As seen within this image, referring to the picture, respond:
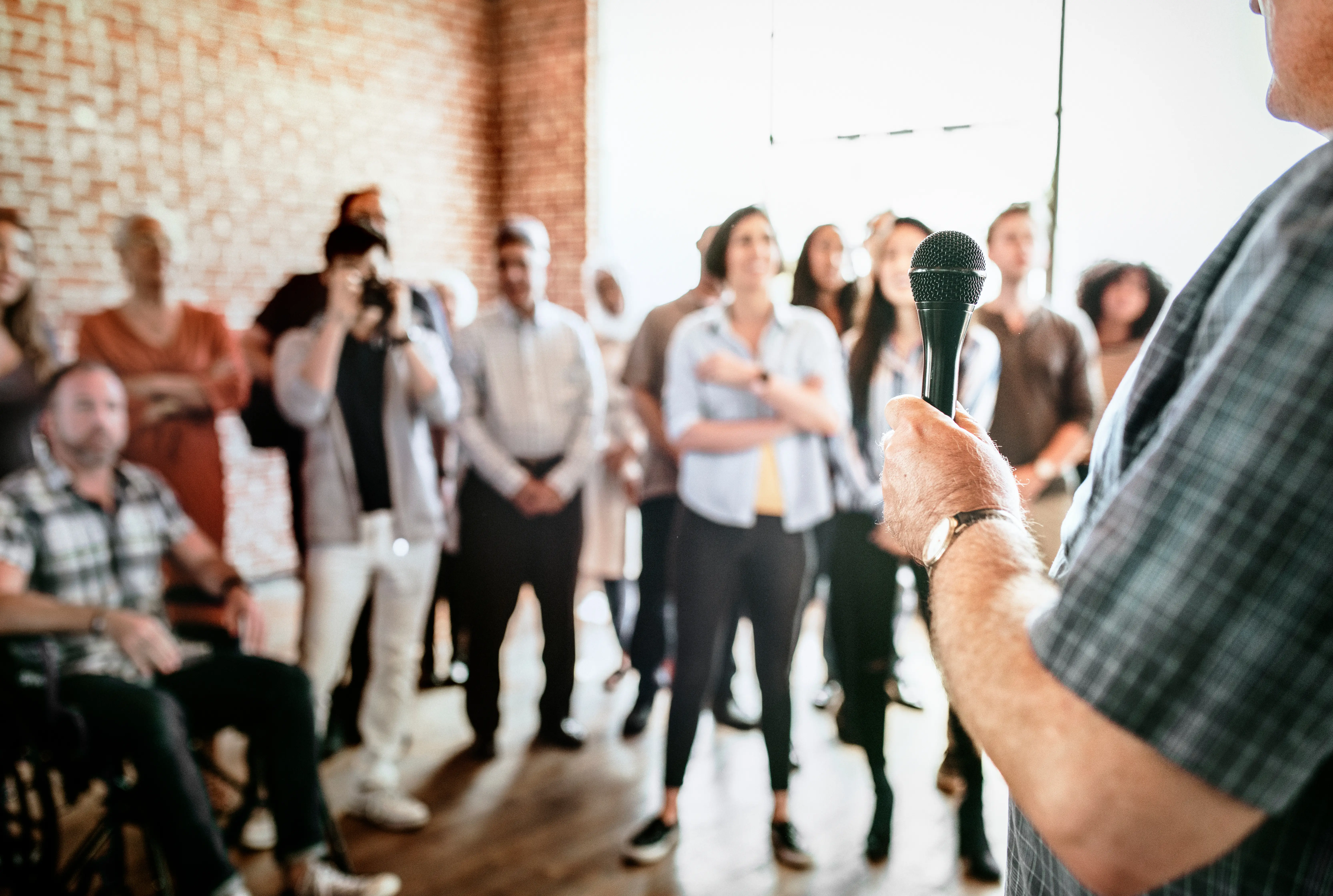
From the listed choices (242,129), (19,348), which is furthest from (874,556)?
(242,129)

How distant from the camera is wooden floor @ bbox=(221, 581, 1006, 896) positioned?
7.56 feet

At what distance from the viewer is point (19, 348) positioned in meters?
2.67

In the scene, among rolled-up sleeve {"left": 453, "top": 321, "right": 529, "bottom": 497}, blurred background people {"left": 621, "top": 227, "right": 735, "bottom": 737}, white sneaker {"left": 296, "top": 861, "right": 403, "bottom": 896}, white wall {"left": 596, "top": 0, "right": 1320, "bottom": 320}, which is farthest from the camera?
blurred background people {"left": 621, "top": 227, "right": 735, "bottom": 737}

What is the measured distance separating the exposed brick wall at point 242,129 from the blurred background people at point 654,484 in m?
2.80

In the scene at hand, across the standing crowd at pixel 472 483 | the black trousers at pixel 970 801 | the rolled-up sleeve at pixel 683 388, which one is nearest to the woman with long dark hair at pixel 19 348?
the standing crowd at pixel 472 483

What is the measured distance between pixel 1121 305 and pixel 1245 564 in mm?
2864

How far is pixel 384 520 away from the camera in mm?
2633

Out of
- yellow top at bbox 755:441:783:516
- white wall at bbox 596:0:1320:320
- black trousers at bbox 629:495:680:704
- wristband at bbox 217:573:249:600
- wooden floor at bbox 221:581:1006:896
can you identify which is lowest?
wooden floor at bbox 221:581:1006:896

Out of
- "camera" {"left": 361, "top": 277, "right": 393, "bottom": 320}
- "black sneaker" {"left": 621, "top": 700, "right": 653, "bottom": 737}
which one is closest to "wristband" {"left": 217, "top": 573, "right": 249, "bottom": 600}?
"camera" {"left": 361, "top": 277, "right": 393, "bottom": 320}

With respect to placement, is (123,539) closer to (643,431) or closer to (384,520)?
(384,520)

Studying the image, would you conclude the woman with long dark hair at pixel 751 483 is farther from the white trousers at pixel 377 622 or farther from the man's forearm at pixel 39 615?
the man's forearm at pixel 39 615

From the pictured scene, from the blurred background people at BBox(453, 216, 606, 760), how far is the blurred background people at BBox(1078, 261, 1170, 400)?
66.9 inches

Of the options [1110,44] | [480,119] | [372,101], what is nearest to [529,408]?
[1110,44]

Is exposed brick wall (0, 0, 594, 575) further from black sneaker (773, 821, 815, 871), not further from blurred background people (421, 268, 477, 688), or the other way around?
black sneaker (773, 821, 815, 871)
